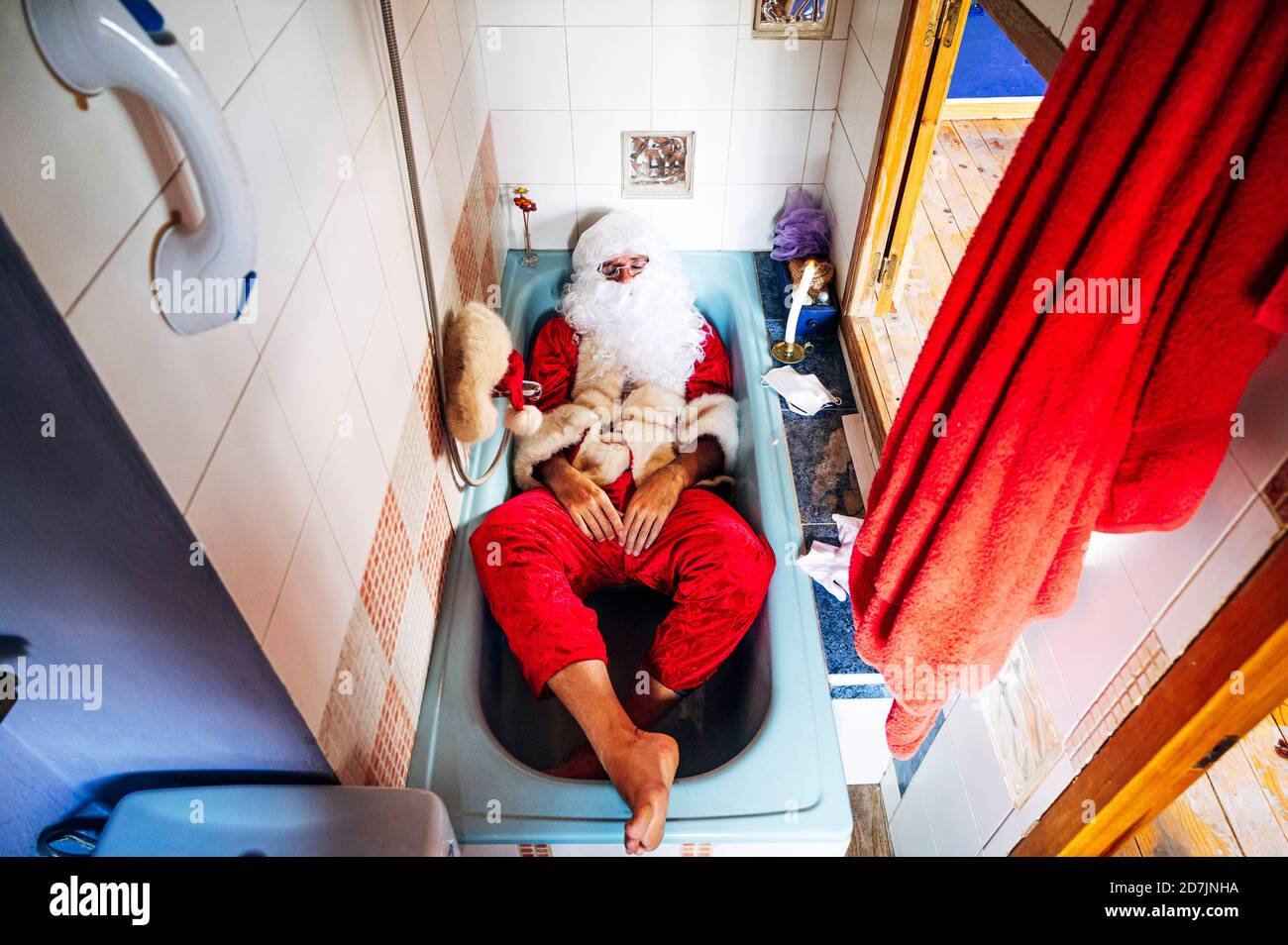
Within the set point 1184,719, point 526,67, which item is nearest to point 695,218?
point 526,67

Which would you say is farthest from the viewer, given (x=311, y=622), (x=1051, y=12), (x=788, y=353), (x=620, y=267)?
(x=620, y=267)

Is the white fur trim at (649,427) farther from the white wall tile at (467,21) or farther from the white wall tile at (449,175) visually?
the white wall tile at (467,21)

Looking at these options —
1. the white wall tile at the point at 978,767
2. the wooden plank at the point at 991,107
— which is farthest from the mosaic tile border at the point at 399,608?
the wooden plank at the point at 991,107

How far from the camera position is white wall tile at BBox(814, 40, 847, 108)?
201 cm

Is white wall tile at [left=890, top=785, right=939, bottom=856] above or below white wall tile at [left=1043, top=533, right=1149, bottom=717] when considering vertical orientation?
below

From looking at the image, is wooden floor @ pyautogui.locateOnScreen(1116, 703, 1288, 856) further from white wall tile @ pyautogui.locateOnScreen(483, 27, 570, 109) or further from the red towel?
white wall tile @ pyautogui.locateOnScreen(483, 27, 570, 109)

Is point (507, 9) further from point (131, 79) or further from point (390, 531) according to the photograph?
point (131, 79)

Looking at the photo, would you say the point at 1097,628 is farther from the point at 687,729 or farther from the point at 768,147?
the point at 768,147

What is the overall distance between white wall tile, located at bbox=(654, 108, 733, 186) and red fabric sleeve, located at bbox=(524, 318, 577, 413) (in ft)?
2.14

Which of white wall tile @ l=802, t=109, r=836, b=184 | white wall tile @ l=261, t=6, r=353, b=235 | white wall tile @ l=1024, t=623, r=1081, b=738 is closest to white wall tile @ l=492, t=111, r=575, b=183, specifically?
white wall tile @ l=802, t=109, r=836, b=184

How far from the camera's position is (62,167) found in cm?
51

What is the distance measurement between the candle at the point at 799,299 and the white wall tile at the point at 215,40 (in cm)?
143

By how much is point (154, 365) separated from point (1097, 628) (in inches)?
43.5

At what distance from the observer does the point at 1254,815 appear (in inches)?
64.1
